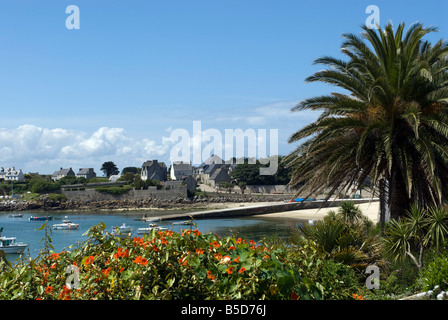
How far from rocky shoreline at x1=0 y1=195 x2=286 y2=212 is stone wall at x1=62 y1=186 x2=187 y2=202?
1.90 m

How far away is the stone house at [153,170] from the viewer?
130750mm

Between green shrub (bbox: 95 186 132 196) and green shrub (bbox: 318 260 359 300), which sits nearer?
green shrub (bbox: 318 260 359 300)

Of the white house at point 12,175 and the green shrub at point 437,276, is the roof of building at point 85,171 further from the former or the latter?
the green shrub at point 437,276

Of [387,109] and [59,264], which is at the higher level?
[387,109]

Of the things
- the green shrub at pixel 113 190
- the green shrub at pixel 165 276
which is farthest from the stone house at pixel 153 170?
the green shrub at pixel 165 276

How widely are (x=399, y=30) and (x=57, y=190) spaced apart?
106 m

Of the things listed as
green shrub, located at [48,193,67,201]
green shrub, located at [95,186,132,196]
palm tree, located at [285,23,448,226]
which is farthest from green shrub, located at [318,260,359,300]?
green shrub, located at [48,193,67,201]

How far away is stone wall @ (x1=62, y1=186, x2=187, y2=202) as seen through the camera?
10500 cm

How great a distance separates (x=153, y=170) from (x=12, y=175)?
48.0 m

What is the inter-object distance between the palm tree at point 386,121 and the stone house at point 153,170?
11628 centimetres

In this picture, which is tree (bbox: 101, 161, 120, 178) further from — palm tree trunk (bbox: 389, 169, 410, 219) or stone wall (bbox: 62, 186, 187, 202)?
palm tree trunk (bbox: 389, 169, 410, 219)

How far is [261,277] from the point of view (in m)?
5.48
